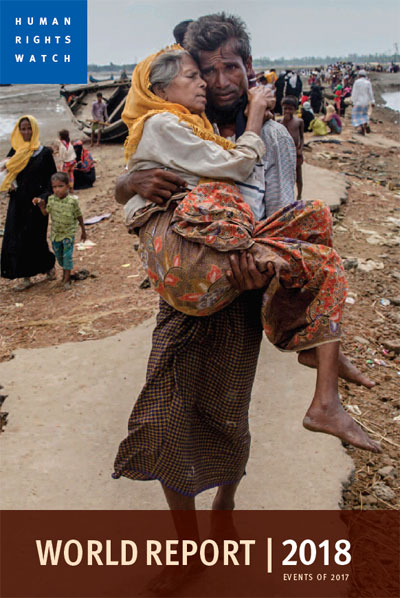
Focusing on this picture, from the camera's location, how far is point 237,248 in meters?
1.68

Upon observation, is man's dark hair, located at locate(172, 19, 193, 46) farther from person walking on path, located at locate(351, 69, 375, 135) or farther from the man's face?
person walking on path, located at locate(351, 69, 375, 135)

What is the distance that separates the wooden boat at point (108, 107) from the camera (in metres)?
16.3

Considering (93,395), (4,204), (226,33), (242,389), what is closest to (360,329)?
Result: (93,395)

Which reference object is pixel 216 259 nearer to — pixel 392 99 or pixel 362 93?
pixel 362 93

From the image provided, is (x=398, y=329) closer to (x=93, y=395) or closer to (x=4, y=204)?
(x=93, y=395)

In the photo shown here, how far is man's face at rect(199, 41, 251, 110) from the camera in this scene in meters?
1.86

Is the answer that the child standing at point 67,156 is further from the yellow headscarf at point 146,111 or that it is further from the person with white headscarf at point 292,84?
the yellow headscarf at point 146,111

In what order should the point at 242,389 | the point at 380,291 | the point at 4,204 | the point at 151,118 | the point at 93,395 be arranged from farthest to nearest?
the point at 4,204, the point at 380,291, the point at 93,395, the point at 242,389, the point at 151,118

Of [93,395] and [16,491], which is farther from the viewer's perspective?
[93,395]

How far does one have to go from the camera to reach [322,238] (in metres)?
1.79

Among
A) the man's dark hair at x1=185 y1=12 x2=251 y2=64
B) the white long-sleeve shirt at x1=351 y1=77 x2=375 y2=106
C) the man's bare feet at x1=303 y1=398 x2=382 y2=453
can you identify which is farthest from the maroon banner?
the white long-sleeve shirt at x1=351 y1=77 x2=375 y2=106

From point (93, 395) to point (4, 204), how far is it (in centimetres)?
834

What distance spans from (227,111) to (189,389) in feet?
3.05

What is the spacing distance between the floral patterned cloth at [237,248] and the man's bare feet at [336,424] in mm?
193
